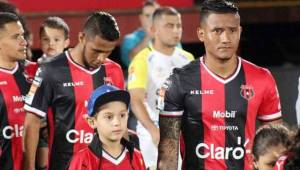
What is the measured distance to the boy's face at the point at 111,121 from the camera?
5.36 metres

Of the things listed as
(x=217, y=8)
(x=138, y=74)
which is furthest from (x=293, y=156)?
(x=138, y=74)

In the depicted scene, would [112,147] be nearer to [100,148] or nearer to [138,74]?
[100,148]

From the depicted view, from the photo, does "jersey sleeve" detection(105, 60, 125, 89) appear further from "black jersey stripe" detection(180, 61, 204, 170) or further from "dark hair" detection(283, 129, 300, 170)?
"dark hair" detection(283, 129, 300, 170)

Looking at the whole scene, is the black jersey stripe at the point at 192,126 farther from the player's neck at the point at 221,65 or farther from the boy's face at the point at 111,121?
the boy's face at the point at 111,121

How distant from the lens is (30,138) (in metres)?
6.03

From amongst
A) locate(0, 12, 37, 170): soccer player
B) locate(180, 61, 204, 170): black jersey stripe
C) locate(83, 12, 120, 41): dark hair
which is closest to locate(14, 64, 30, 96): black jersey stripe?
locate(0, 12, 37, 170): soccer player

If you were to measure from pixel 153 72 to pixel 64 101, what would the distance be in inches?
83.2

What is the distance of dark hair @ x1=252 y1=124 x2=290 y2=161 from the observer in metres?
4.99

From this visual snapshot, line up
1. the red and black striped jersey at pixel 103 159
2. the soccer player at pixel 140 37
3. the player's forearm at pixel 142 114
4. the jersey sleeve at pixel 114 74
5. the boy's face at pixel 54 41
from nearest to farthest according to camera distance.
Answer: the red and black striped jersey at pixel 103 159 < the jersey sleeve at pixel 114 74 < the boy's face at pixel 54 41 < the player's forearm at pixel 142 114 < the soccer player at pixel 140 37

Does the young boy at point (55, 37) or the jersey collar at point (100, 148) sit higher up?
the young boy at point (55, 37)

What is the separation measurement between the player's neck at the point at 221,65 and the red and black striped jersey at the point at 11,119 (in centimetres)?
129

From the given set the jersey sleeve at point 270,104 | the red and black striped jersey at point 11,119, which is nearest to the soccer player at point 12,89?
the red and black striped jersey at point 11,119

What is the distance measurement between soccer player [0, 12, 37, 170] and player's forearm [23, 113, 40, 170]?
0.61 ft

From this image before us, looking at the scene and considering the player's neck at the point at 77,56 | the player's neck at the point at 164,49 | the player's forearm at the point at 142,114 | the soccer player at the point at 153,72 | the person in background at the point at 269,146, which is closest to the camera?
the person in background at the point at 269,146
